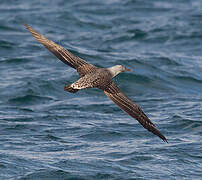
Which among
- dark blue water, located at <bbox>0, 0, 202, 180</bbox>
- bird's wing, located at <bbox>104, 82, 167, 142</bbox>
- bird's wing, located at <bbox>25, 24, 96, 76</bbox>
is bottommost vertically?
dark blue water, located at <bbox>0, 0, 202, 180</bbox>

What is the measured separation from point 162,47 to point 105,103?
523 cm

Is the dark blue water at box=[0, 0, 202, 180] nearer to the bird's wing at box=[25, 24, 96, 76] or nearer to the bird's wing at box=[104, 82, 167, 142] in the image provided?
the bird's wing at box=[104, 82, 167, 142]

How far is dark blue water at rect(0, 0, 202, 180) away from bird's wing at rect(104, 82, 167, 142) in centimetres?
79

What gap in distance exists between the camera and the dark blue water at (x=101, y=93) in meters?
9.04

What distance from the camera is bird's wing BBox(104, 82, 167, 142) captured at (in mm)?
8367

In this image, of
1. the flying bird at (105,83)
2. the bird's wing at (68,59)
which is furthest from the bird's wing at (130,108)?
the bird's wing at (68,59)

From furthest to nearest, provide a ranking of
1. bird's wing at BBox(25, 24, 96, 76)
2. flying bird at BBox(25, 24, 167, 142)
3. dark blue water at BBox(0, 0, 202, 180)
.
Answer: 1. dark blue water at BBox(0, 0, 202, 180)
2. bird's wing at BBox(25, 24, 96, 76)
3. flying bird at BBox(25, 24, 167, 142)

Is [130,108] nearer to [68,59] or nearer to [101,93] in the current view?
[68,59]

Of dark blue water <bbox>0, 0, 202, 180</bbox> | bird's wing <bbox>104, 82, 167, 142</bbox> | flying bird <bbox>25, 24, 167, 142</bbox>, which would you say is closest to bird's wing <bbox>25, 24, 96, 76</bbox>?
flying bird <bbox>25, 24, 167, 142</bbox>

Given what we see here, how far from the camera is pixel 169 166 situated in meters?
9.01

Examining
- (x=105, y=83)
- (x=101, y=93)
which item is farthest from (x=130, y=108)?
(x=101, y=93)

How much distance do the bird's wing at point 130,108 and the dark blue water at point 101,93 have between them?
788 millimetres

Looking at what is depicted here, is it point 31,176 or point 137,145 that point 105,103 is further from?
point 31,176

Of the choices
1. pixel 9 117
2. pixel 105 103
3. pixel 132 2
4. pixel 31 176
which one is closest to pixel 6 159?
pixel 31 176
